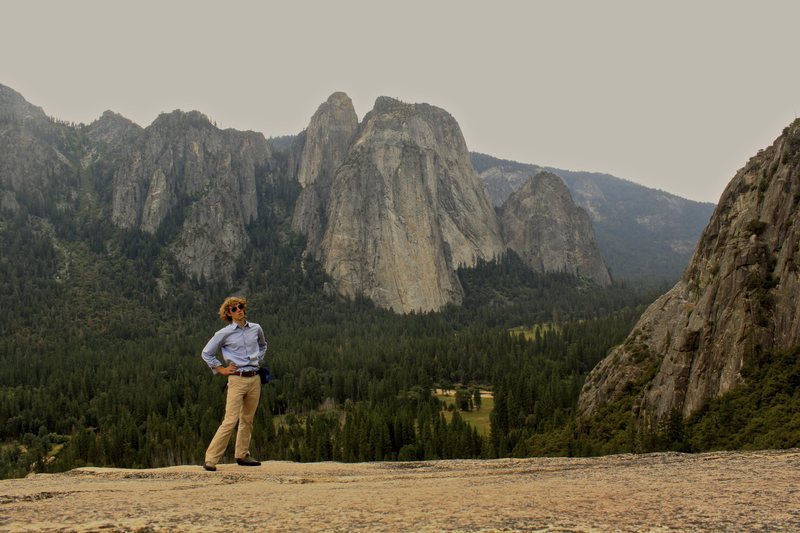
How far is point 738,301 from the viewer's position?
182 ft

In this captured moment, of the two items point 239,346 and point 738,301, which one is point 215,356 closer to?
point 239,346

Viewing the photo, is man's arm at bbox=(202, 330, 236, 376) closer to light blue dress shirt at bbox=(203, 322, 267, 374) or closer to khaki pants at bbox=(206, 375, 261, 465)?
light blue dress shirt at bbox=(203, 322, 267, 374)

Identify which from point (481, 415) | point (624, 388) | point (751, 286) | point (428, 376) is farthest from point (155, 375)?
point (751, 286)

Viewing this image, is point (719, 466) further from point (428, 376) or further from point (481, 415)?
point (428, 376)

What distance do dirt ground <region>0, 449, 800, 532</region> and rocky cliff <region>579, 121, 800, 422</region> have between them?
1640 inches

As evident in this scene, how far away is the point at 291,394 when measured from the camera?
118 meters

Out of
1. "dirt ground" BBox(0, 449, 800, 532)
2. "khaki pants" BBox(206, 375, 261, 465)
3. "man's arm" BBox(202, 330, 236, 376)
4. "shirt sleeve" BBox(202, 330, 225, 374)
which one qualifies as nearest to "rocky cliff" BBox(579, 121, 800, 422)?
"dirt ground" BBox(0, 449, 800, 532)

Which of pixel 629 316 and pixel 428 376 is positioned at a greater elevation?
pixel 629 316

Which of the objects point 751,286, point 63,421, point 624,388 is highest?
point 751,286

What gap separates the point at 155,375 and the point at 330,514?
129638 millimetres

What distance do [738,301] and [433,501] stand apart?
54952 millimetres

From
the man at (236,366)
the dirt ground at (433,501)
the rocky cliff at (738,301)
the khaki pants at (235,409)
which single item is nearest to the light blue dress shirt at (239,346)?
the man at (236,366)

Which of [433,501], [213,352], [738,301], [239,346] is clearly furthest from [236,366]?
[738,301]

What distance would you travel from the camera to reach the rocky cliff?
5197 centimetres
